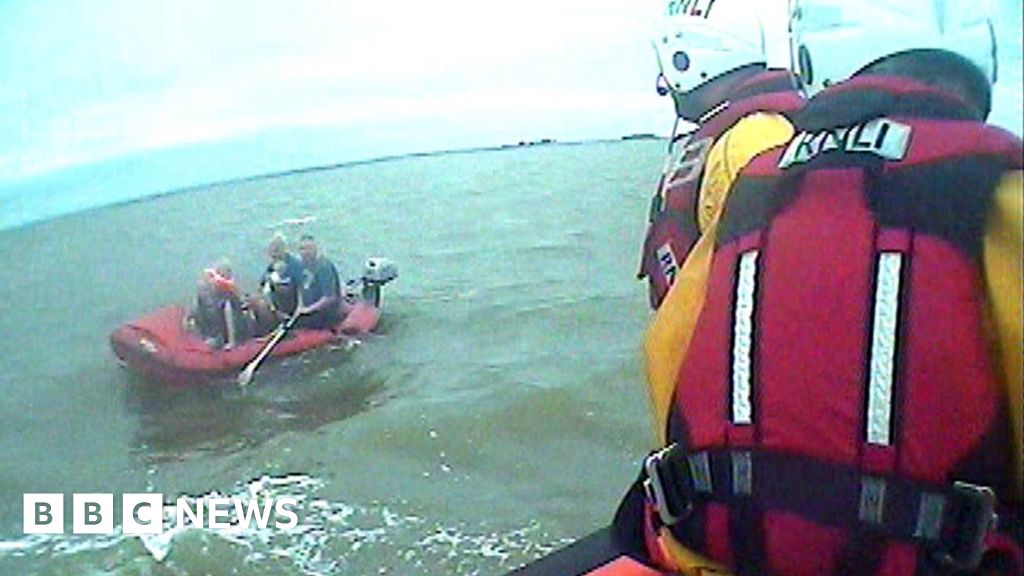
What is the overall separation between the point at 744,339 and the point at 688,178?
0.41 m

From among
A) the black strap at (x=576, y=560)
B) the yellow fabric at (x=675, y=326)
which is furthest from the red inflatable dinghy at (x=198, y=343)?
the yellow fabric at (x=675, y=326)

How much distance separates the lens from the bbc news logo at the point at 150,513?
139 cm

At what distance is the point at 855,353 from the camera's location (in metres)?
0.62

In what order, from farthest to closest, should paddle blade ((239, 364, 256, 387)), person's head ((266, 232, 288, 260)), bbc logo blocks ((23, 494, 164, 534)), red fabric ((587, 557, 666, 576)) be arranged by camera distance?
paddle blade ((239, 364, 256, 387)), person's head ((266, 232, 288, 260)), bbc logo blocks ((23, 494, 164, 534)), red fabric ((587, 557, 666, 576))

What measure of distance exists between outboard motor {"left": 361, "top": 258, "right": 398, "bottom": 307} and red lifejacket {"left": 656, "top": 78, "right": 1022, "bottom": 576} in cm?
88

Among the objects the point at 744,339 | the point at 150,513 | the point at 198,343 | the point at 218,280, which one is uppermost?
the point at 744,339

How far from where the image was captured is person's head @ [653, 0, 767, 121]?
116 centimetres

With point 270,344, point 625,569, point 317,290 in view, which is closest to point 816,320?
point 625,569

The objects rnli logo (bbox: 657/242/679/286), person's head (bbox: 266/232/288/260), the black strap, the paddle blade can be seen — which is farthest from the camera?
the paddle blade

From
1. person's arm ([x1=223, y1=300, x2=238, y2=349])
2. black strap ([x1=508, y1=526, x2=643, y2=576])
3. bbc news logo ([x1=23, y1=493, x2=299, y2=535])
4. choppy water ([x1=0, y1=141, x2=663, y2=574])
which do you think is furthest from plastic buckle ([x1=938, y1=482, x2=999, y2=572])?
person's arm ([x1=223, y1=300, x2=238, y2=349])

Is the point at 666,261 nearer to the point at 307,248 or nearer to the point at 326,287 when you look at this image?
the point at 307,248

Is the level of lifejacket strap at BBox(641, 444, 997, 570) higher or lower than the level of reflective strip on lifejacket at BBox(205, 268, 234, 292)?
higher

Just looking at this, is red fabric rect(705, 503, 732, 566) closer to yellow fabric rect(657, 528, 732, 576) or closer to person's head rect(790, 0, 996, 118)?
yellow fabric rect(657, 528, 732, 576)

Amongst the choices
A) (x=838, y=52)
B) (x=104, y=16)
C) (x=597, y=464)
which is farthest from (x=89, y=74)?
(x=838, y=52)
